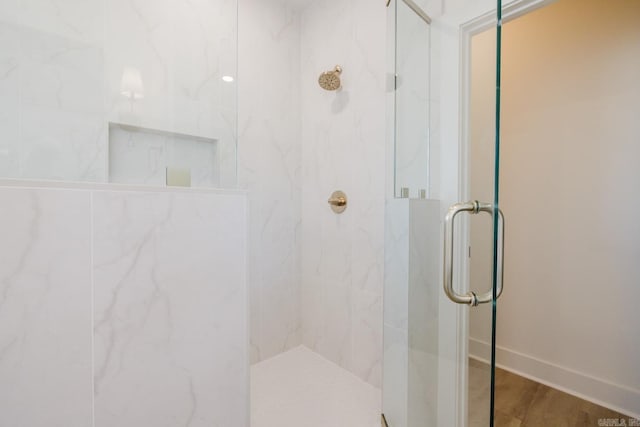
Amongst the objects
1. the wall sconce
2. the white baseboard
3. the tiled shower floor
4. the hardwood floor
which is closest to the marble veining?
the wall sconce

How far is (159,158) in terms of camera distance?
2.97 ft

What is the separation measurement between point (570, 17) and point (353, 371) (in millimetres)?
2440

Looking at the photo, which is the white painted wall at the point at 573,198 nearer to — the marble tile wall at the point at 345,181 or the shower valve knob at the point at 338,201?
the marble tile wall at the point at 345,181

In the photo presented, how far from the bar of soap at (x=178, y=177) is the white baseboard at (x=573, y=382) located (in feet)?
7.17

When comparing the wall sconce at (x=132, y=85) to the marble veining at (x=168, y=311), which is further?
the wall sconce at (x=132, y=85)

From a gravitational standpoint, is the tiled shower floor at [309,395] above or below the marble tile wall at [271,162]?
below

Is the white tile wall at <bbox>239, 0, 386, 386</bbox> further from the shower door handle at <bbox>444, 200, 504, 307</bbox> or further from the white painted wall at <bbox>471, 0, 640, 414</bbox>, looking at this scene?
the white painted wall at <bbox>471, 0, 640, 414</bbox>

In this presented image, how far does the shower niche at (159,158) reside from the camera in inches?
33.3

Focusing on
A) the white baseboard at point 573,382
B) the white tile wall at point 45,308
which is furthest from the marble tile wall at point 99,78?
the white baseboard at point 573,382

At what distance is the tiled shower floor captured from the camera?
1.34 m

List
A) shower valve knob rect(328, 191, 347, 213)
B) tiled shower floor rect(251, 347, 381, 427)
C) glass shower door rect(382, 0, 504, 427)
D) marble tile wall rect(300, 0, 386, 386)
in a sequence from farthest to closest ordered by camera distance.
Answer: shower valve knob rect(328, 191, 347, 213) → marble tile wall rect(300, 0, 386, 386) → tiled shower floor rect(251, 347, 381, 427) → glass shower door rect(382, 0, 504, 427)

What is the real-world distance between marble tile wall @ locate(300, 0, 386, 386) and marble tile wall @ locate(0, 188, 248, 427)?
0.92 meters

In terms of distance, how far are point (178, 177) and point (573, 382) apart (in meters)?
2.31

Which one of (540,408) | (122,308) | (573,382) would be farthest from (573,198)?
(122,308)
